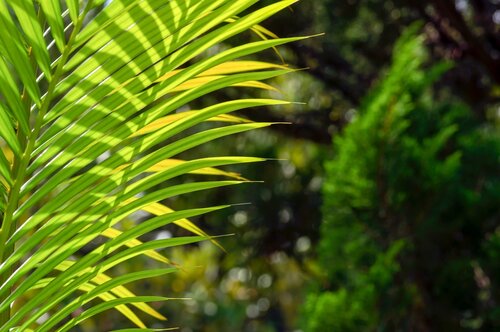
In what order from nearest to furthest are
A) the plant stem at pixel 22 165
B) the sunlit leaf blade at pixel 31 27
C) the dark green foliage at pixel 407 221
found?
the sunlit leaf blade at pixel 31 27 → the plant stem at pixel 22 165 → the dark green foliage at pixel 407 221

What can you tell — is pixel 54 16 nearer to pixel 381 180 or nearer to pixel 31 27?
pixel 31 27

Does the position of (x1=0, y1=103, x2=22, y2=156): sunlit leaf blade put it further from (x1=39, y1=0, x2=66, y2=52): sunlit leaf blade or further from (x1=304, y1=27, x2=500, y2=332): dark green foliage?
(x1=304, y1=27, x2=500, y2=332): dark green foliage

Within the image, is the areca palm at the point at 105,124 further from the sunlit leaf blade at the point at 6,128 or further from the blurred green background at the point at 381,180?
the blurred green background at the point at 381,180

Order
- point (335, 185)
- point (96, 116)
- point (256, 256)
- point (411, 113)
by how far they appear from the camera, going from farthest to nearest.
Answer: point (256, 256), point (411, 113), point (335, 185), point (96, 116)

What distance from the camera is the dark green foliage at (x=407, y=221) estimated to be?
15.0ft

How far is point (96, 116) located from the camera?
4.74ft

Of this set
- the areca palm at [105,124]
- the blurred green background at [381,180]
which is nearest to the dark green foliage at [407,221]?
the blurred green background at [381,180]

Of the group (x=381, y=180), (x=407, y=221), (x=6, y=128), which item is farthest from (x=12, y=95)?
(x=407, y=221)

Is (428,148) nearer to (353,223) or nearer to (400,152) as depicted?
(400,152)

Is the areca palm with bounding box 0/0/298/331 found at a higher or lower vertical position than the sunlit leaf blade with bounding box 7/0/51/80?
lower

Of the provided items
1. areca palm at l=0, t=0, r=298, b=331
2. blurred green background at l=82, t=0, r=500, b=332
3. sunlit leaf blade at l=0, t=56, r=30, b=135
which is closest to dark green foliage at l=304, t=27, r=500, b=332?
blurred green background at l=82, t=0, r=500, b=332

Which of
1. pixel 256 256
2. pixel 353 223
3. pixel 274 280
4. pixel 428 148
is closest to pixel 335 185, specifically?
pixel 353 223

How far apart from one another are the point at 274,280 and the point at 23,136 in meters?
7.11

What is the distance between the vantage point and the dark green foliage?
458 centimetres
